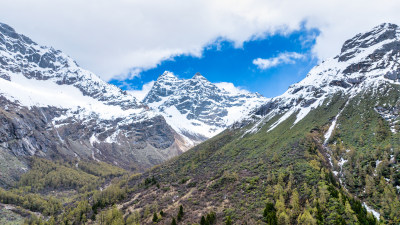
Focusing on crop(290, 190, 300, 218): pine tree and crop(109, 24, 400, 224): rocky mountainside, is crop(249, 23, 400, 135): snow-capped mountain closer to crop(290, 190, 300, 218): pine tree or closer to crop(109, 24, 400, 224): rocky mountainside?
crop(109, 24, 400, 224): rocky mountainside

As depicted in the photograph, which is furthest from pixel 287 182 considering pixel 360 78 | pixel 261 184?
pixel 360 78

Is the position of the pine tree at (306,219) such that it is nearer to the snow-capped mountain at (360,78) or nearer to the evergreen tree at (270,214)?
the evergreen tree at (270,214)

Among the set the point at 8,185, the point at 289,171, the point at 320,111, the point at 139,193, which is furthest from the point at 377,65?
the point at 8,185

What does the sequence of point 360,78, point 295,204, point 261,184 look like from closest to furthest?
point 295,204 → point 261,184 → point 360,78

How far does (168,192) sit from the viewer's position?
12081 cm

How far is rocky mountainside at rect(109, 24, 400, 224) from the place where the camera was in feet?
207

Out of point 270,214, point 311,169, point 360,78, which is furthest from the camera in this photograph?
point 360,78

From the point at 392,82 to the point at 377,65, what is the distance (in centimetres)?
3275

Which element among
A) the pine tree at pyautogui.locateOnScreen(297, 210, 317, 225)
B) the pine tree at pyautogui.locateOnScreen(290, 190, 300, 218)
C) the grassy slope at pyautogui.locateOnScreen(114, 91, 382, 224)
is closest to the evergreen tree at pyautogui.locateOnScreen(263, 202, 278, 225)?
the grassy slope at pyautogui.locateOnScreen(114, 91, 382, 224)

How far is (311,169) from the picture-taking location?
8338cm

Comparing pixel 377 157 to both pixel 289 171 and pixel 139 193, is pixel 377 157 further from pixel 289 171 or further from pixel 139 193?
pixel 139 193

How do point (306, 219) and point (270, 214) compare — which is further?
point (270, 214)

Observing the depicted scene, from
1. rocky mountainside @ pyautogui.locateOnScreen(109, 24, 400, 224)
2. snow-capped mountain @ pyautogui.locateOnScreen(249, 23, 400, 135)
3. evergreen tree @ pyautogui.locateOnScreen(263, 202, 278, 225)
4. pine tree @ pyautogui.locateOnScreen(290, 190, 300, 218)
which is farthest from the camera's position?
snow-capped mountain @ pyautogui.locateOnScreen(249, 23, 400, 135)

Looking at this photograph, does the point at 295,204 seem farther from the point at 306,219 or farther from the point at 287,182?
the point at 287,182
